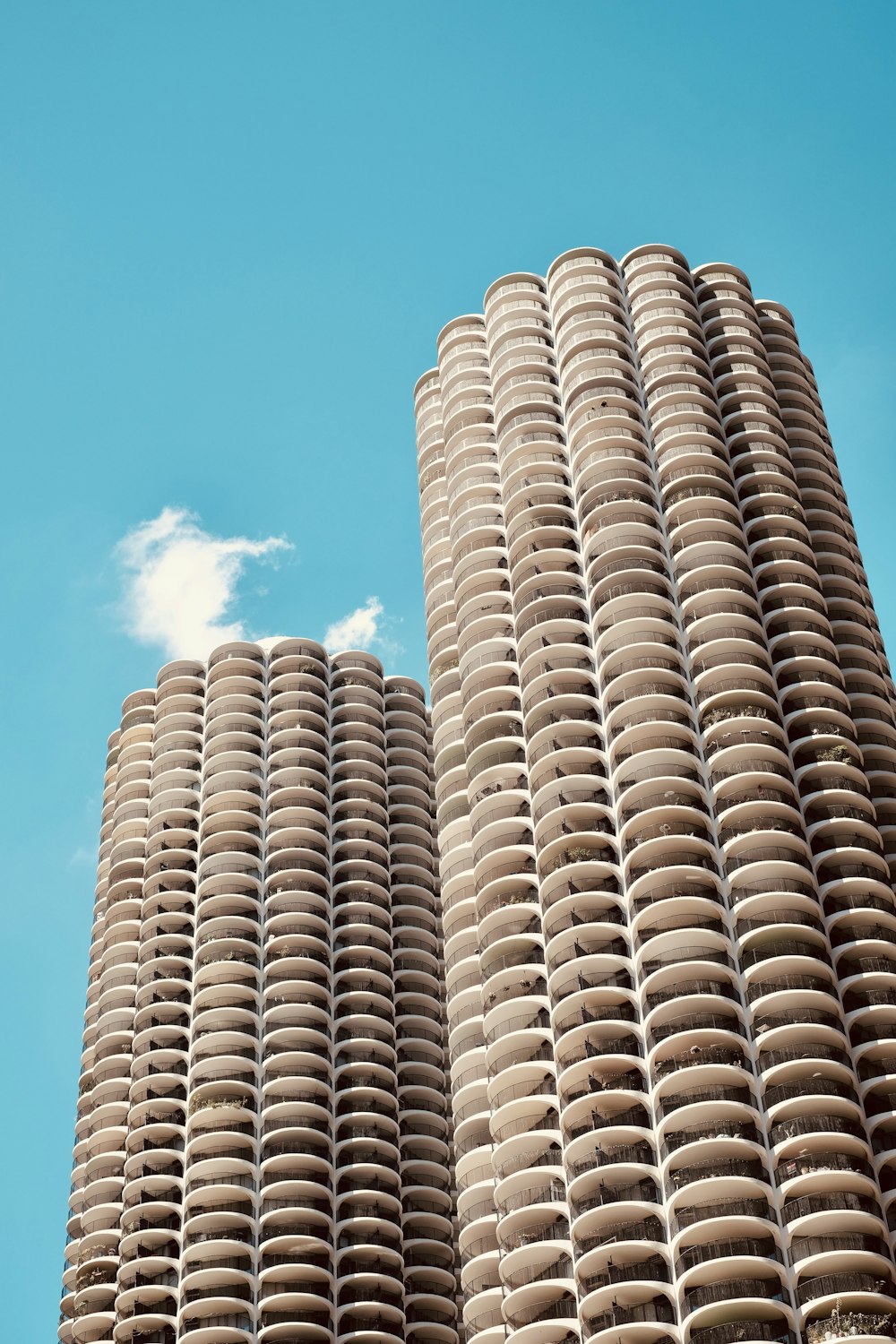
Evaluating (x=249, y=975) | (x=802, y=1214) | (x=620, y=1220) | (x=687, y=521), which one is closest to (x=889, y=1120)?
(x=802, y=1214)

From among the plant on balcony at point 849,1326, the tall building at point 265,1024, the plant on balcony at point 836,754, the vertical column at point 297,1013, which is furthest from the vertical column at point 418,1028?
the plant on balcony at point 849,1326

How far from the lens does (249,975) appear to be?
101812 millimetres

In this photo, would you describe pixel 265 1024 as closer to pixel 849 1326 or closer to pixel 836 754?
pixel 836 754

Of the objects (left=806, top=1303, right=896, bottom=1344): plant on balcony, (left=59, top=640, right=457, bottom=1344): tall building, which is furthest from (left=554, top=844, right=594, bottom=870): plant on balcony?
(left=59, top=640, right=457, bottom=1344): tall building

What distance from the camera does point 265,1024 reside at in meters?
100

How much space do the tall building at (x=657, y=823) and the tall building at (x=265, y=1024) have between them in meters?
13.4

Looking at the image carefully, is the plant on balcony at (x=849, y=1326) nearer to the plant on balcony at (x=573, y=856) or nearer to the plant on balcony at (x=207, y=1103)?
the plant on balcony at (x=573, y=856)

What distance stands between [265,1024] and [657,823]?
3125cm

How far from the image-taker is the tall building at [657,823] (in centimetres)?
6838

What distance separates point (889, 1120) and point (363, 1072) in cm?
3680

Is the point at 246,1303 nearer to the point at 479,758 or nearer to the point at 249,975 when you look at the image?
the point at 249,975

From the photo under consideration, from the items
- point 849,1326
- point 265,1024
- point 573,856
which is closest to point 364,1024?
point 265,1024

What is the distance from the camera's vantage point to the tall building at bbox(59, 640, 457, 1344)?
298 feet

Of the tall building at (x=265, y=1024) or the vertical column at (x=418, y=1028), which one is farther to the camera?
the vertical column at (x=418, y=1028)
